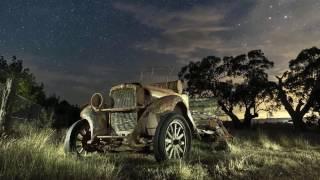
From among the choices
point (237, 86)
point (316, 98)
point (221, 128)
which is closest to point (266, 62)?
point (237, 86)

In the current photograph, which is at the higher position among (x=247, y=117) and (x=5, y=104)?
(x=247, y=117)

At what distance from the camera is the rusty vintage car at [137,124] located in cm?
879

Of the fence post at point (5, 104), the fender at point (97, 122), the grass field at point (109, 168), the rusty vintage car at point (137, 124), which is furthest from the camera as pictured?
the fence post at point (5, 104)

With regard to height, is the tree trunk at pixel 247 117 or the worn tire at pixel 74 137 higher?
the tree trunk at pixel 247 117

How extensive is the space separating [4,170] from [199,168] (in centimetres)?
331

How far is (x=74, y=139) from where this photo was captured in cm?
1023

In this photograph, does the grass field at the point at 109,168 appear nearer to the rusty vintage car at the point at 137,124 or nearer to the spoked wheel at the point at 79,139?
the rusty vintage car at the point at 137,124

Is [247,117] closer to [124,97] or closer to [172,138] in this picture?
[124,97]

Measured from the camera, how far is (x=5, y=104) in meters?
11.7

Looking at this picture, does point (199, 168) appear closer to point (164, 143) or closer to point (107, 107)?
point (164, 143)

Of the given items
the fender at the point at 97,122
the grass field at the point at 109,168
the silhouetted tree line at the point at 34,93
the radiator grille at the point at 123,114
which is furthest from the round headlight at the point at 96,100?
the silhouetted tree line at the point at 34,93

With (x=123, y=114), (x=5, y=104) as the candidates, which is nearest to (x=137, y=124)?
(x=123, y=114)

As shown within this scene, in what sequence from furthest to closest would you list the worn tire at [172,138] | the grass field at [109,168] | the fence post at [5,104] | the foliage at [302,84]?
the foliage at [302,84]
the fence post at [5,104]
the worn tire at [172,138]
the grass field at [109,168]

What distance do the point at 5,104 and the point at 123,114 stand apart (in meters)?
3.82
